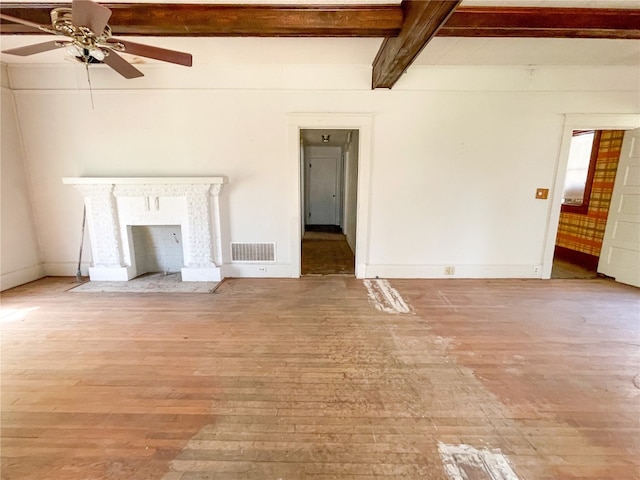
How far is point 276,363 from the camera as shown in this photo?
2.18 m

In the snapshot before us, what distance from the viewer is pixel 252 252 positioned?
4.05 meters

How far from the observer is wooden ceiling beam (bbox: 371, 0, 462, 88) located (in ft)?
6.34

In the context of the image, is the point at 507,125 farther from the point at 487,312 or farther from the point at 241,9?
the point at 241,9

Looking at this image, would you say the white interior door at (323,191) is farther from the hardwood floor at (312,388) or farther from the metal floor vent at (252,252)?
the hardwood floor at (312,388)

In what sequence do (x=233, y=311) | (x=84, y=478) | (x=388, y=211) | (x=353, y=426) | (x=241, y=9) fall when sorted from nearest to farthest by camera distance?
(x=84, y=478) → (x=353, y=426) → (x=241, y=9) → (x=233, y=311) → (x=388, y=211)

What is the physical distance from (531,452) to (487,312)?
1.75m

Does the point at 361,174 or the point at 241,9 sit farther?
the point at 361,174

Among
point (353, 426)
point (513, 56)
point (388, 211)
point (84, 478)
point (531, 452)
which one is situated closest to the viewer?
point (84, 478)

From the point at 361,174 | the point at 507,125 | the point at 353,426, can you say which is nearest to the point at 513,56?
the point at 507,125

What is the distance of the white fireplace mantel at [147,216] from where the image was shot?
368 cm

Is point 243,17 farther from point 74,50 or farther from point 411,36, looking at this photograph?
point 411,36

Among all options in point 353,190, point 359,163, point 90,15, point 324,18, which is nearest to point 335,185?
point 353,190

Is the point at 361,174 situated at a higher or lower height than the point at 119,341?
higher

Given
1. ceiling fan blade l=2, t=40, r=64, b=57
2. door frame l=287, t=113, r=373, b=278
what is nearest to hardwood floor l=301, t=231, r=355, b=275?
door frame l=287, t=113, r=373, b=278
